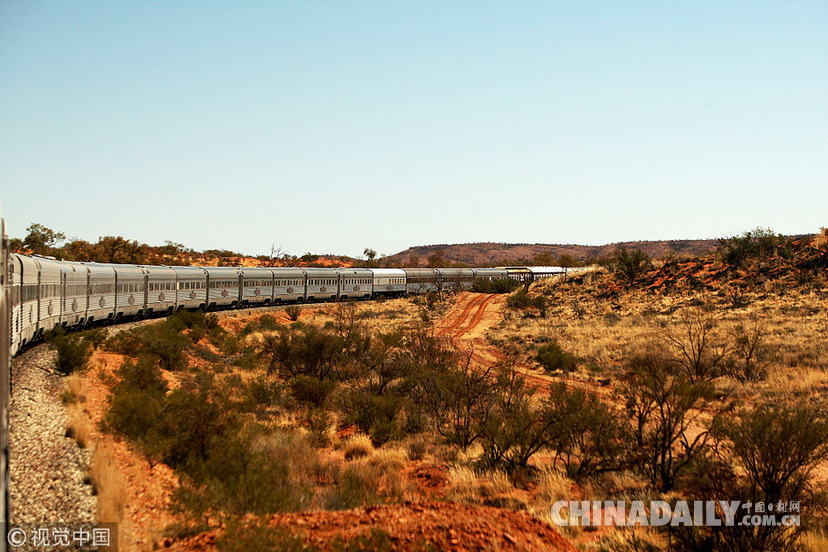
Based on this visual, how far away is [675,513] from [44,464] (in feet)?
30.4

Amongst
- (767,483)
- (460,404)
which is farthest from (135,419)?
(767,483)

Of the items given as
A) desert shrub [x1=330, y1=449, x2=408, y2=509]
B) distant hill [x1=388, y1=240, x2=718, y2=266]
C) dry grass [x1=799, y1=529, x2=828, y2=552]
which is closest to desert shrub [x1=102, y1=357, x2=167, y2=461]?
desert shrub [x1=330, y1=449, x2=408, y2=509]

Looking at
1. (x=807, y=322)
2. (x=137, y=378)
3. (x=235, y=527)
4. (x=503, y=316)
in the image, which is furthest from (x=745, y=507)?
(x=503, y=316)

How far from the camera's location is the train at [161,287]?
1512cm

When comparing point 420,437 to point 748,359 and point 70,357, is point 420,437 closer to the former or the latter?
point 70,357

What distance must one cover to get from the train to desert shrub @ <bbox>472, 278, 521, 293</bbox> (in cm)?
134

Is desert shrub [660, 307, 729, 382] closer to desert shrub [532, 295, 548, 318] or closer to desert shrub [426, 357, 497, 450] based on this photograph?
desert shrub [426, 357, 497, 450]

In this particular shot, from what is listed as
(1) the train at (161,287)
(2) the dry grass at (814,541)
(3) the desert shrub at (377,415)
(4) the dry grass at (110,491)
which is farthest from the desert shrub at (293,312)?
(2) the dry grass at (814,541)

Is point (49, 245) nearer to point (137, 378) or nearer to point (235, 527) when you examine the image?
point (137, 378)

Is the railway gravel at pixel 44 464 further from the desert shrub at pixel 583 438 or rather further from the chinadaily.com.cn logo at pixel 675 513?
the desert shrub at pixel 583 438

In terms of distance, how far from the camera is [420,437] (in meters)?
13.3

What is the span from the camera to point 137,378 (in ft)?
46.1

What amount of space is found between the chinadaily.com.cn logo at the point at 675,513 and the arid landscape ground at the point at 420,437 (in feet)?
0.73

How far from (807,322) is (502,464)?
886 inches
